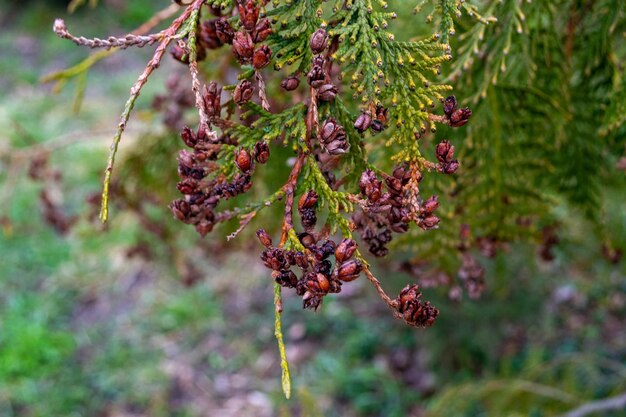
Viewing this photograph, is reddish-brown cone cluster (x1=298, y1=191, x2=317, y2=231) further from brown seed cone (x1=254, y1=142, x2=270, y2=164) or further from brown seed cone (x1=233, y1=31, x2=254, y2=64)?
brown seed cone (x1=233, y1=31, x2=254, y2=64)

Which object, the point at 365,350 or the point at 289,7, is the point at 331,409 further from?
the point at 289,7

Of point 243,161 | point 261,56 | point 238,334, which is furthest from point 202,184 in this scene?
point 238,334

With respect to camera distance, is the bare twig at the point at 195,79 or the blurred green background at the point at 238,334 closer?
the bare twig at the point at 195,79

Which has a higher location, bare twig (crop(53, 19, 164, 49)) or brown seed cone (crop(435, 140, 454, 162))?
bare twig (crop(53, 19, 164, 49))

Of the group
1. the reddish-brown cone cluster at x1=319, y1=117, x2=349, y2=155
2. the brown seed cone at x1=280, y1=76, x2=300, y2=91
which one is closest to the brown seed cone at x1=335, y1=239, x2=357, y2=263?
the reddish-brown cone cluster at x1=319, y1=117, x2=349, y2=155

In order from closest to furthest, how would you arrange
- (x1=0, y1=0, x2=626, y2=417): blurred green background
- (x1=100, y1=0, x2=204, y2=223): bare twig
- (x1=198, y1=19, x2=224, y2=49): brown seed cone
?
(x1=100, y1=0, x2=204, y2=223): bare twig
(x1=198, y1=19, x2=224, y2=49): brown seed cone
(x1=0, y1=0, x2=626, y2=417): blurred green background

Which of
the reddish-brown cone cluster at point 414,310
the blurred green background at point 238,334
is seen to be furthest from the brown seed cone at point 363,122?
the blurred green background at point 238,334

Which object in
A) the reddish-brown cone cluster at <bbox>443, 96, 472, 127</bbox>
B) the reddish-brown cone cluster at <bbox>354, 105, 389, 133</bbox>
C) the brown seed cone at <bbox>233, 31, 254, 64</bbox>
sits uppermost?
the brown seed cone at <bbox>233, 31, 254, 64</bbox>

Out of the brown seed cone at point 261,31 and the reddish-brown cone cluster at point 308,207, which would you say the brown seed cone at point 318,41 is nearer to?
the brown seed cone at point 261,31
